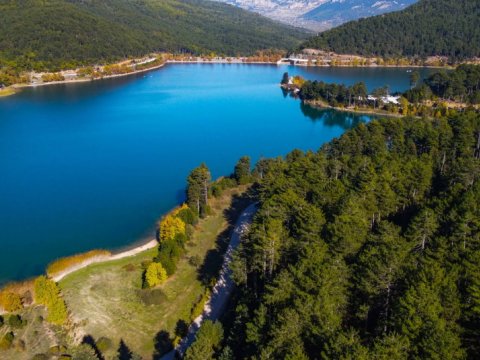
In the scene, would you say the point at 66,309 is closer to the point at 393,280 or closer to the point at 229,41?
the point at 393,280

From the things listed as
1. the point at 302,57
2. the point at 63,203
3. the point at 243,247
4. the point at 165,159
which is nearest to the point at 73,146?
the point at 165,159

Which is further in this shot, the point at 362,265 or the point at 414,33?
the point at 414,33

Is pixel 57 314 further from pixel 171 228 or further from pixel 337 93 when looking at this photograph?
pixel 337 93

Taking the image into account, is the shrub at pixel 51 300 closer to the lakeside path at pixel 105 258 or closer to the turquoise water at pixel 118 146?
the lakeside path at pixel 105 258

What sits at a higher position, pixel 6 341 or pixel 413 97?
pixel 413 97

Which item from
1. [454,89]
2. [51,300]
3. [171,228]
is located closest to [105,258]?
[171,228]

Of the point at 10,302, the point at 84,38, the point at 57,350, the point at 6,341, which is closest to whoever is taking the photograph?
the point at 57,350

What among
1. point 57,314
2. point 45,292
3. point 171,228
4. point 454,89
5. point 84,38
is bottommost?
point 57,314
